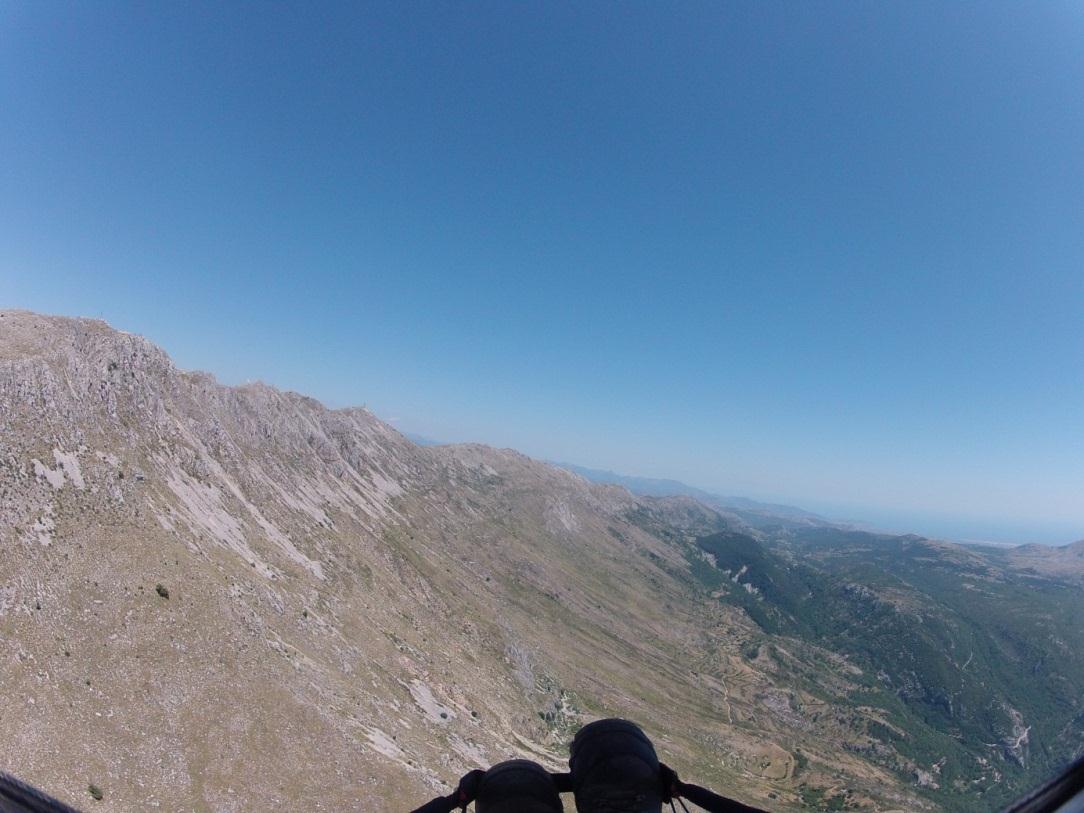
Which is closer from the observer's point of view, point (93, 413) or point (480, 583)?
point (93, 413)

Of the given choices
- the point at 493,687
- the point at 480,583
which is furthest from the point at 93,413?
the point at 480,583

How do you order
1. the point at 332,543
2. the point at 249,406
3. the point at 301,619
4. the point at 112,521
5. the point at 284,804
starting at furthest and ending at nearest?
the point at 249,406 → the point at 332,543 → the point at 301,619 → the point at 112,521 → the point at 284,804

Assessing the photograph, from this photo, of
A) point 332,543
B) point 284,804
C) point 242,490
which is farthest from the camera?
point 332,543

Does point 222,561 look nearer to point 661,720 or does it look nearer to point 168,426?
point 168,426

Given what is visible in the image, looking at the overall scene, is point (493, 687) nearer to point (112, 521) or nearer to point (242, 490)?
point (242, 490)

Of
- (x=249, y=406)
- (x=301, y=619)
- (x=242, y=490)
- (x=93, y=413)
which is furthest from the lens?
(x=249, y=406)

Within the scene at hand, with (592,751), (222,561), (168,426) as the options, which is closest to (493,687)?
(222,561)

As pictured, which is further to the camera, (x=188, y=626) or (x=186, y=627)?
(x=188, y=626)

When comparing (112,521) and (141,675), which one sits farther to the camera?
(112,521)

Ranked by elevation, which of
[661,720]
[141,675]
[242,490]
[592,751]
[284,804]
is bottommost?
[661,720]

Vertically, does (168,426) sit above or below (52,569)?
above
